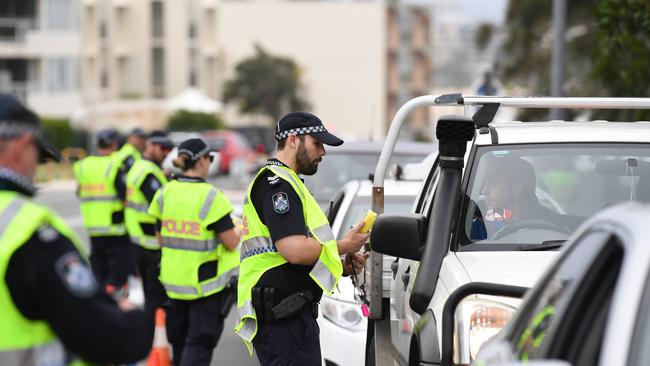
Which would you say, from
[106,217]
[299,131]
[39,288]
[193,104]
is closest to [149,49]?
[193,104]

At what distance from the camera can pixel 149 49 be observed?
87.8 meters

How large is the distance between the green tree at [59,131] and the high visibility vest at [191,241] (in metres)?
48.9

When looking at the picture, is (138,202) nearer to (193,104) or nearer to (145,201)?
(145,201)

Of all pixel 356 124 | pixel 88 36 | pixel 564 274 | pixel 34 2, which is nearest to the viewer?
pixel 564 274

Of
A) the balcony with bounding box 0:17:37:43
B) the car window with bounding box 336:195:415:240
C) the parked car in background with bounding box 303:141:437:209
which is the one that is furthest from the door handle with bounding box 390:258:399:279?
the balcony with bounding box 0:17:37:43

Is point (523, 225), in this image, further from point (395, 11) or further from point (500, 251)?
point (395, 11)

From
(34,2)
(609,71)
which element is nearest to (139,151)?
(609,71)

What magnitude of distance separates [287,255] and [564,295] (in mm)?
2936

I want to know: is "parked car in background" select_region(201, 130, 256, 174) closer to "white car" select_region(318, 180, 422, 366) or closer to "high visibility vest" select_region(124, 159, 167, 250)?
"high visibility vest" select_region(124, 159, 167, 250)

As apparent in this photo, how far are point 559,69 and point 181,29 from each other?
68.5 m

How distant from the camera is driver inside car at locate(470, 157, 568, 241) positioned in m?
6.66

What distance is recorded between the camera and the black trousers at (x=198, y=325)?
9539mm

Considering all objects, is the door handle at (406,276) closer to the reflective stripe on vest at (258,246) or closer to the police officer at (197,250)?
the reflective stripe on vest at (258,246)

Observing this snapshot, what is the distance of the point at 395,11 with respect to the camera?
344ft
